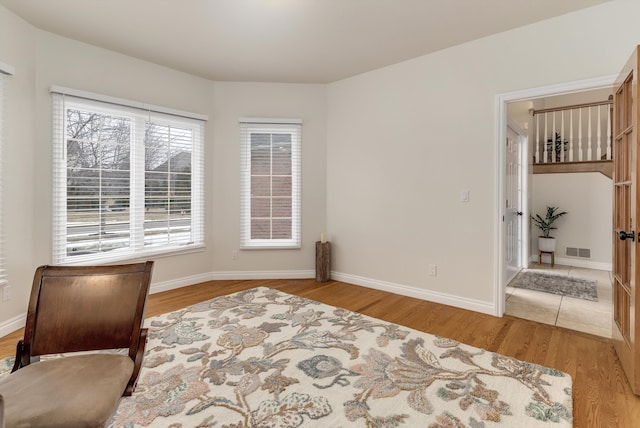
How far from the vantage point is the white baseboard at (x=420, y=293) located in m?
3.30

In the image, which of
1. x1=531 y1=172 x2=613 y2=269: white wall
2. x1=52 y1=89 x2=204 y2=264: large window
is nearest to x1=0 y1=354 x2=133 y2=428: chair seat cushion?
x1=52 y1=89 x2=204 y2=264: large window

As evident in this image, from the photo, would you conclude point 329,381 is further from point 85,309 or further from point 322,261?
point 322,261

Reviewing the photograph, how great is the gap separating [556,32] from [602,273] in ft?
13.4

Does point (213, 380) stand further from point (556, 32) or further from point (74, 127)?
point (556, 32)

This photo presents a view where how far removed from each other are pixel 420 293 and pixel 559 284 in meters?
2.18

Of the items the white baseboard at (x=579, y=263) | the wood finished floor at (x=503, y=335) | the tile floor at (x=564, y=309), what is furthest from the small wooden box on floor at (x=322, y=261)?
the white baseboard at (x=579, y=263)

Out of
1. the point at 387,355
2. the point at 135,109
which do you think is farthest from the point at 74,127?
the point at 387,355

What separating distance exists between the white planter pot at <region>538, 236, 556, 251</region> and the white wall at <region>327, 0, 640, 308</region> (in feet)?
10.7

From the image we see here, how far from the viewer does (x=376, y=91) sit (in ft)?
13.3

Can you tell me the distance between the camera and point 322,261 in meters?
4.41

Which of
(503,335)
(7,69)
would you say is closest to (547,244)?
(503,335)

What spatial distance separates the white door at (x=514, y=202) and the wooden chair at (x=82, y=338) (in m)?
4.25

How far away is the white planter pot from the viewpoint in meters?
5.56

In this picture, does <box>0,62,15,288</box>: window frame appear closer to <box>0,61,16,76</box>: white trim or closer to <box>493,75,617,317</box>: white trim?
<box>0,61,16,76</box>: white trim
